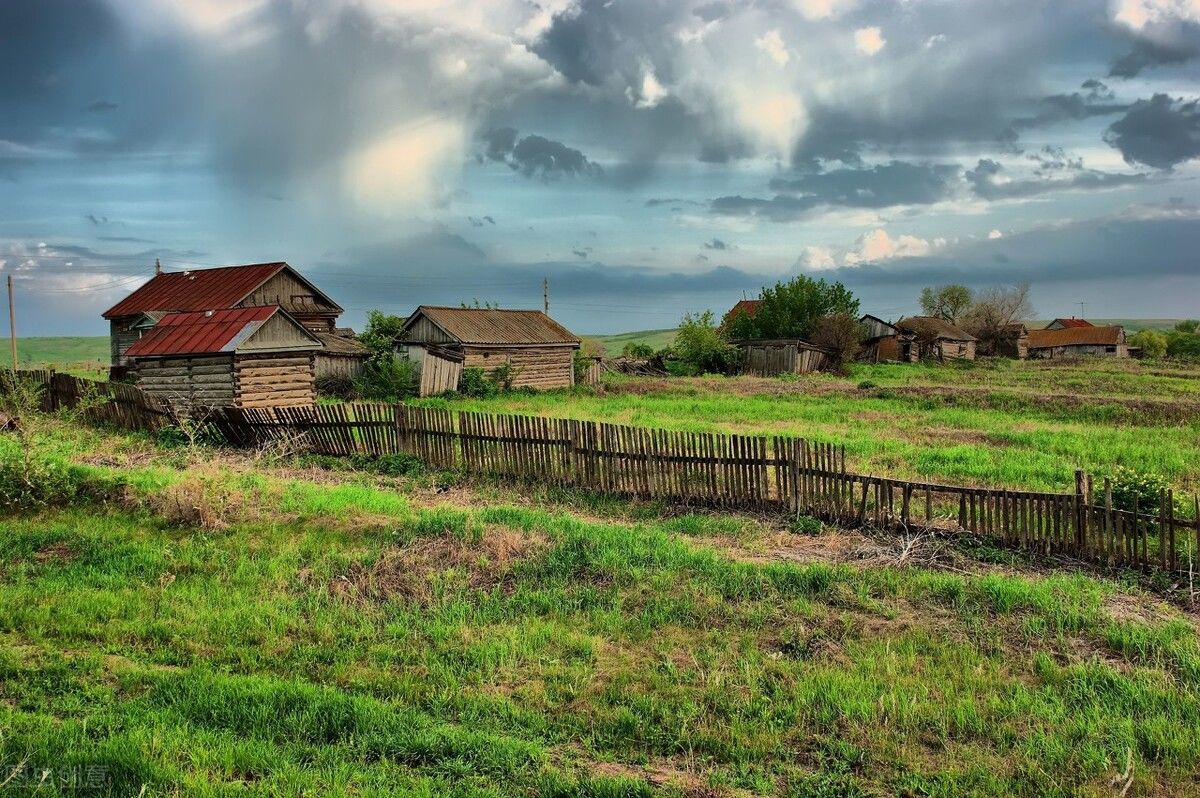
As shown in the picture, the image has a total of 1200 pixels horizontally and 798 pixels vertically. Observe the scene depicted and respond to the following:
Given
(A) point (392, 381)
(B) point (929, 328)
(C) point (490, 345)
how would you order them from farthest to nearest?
1. (B) point (929, 328)
2. (C) point (490, 345)
3. (A) point (392, 381)

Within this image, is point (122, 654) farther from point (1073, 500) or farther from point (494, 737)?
point (1073, 500)

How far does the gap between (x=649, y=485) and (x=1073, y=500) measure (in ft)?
20.0

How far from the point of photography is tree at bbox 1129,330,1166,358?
3250 inches

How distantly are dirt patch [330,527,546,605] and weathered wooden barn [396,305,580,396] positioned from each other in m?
24.2

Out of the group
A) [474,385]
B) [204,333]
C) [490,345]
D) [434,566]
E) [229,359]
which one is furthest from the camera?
[490,345]

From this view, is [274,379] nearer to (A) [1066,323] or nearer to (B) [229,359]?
(B) [229,359]

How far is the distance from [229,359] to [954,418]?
71.3ft

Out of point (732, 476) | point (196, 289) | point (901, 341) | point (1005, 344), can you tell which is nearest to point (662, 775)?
point (732, 476)

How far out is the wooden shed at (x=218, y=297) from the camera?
42.0 metres

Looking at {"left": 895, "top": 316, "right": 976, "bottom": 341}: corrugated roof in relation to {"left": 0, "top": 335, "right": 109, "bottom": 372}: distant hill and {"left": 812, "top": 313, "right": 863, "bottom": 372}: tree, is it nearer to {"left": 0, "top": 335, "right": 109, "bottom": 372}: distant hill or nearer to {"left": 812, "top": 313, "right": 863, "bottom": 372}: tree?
{"left": 812, "top": 313, "right": 863, "bottom": 372}: tree

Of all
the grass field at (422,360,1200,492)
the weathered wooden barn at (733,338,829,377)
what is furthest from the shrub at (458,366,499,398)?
the weathered wooden barn at (733,338,829,377)

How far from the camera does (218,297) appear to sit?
42.2 metres

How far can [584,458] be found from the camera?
13711 mm

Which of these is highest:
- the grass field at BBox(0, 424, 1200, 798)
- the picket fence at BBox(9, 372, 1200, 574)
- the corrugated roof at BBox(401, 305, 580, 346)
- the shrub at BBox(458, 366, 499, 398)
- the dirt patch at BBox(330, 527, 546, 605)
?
the corrugated roof at BBox(401, 305, 580, 346)
